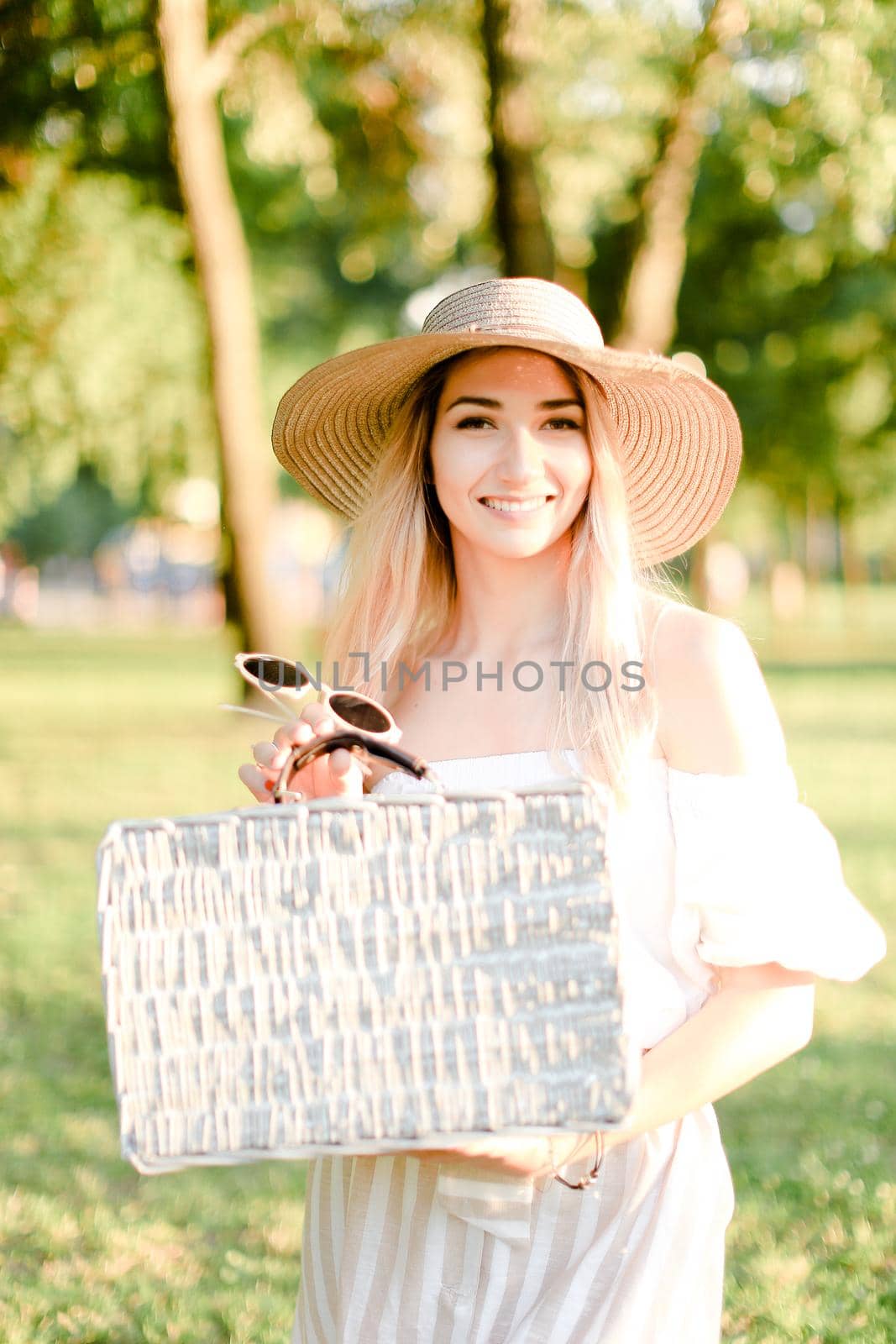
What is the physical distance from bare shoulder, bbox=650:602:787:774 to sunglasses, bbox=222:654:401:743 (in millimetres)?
390

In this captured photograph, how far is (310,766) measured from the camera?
6.08 ft

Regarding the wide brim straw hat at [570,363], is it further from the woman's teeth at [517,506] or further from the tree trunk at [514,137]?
the tree trunk at [514,137]

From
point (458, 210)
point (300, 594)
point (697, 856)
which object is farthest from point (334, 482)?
point (300, 594)

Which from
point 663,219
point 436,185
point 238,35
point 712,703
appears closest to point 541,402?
point 712,703

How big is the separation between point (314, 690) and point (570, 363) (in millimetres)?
653

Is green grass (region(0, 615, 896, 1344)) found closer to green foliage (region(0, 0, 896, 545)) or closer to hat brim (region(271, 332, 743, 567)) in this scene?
hat brim (region(271, 332, 743, 567))

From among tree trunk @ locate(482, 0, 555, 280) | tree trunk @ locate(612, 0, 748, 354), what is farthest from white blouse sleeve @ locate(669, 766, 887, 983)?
tree trunk @ locate(612, 0, 748, 354)

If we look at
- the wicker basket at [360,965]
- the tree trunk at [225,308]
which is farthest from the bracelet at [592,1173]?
the tree trunk at [225,308]

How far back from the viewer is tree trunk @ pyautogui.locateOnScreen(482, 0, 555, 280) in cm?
909

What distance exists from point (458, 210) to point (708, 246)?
5.13m

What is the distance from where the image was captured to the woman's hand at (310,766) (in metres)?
1.65

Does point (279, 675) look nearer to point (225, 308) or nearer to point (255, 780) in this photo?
point (255, 780)

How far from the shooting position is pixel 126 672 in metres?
20.4

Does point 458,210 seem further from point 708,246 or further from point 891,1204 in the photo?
point 891,1204
